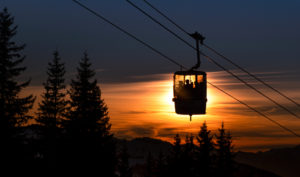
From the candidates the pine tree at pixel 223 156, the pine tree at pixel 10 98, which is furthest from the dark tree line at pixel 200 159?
the pine tree at pixel 10 98

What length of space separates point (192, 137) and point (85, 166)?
23.9m

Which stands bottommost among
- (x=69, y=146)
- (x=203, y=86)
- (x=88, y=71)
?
(x=69, y=146)

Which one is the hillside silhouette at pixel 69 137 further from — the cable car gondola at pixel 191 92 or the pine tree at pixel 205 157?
the cable car gondola at pixel 191 92

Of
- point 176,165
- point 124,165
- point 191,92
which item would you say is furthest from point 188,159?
point 191,92

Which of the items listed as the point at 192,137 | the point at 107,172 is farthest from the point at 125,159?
the point at 107,172

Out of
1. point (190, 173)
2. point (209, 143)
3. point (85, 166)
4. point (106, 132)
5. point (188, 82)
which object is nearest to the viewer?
point (188, 82)

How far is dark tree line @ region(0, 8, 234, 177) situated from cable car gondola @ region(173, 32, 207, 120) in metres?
21.4

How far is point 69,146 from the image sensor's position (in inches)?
1644

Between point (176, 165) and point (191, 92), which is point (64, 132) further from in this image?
point (191, 92)

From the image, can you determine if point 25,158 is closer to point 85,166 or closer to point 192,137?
point 85,166

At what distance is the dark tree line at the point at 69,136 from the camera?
4112 cm

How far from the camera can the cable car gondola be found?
2133cm

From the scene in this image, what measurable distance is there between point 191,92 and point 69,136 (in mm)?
24331

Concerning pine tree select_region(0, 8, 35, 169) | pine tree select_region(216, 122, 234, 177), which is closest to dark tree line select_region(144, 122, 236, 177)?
pine tree select_region(216, 122, 234, 177)
